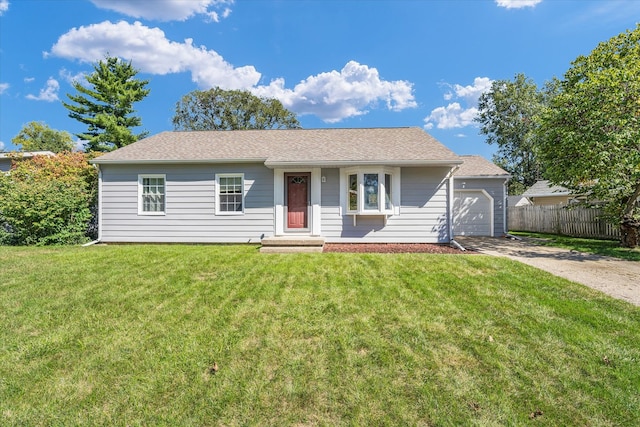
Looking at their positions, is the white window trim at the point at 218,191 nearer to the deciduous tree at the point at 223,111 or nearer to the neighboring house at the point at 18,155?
the neighboring house at the point at 18,155

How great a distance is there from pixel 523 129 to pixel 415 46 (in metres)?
22.3

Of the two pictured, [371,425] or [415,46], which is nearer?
[371,425]

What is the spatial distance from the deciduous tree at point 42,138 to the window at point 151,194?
36683 mm

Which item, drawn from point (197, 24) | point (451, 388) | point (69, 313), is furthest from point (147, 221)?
point (451, 388)

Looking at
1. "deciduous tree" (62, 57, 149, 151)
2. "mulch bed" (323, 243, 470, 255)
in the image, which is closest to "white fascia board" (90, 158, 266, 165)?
"mulch bed" (323, 243, 470, 255)

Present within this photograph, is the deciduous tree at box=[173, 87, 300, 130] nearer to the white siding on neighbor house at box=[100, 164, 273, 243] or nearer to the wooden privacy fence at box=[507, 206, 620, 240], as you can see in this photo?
the white siding on neighbor house at box=[100, 164, 273, 243]

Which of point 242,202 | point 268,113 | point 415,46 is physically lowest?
point 242,202

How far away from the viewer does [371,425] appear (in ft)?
7.20

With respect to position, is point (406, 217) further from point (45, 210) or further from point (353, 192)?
point (45, 210)

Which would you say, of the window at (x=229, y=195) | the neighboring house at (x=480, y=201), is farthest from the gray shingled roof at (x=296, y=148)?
the neighboring house at (x=480, y=201)

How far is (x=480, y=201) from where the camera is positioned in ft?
44.4

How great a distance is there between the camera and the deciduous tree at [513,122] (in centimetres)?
2912

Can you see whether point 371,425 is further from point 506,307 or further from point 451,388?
point 506,307

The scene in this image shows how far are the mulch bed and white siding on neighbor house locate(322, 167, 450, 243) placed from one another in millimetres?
198
